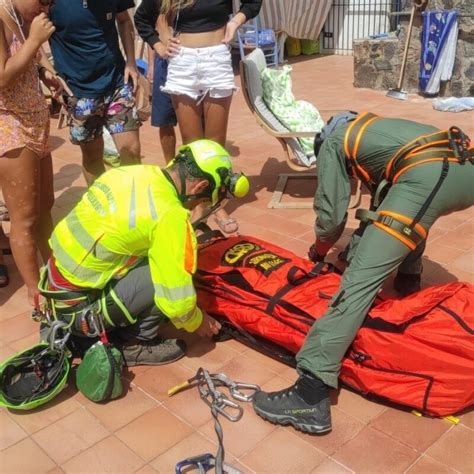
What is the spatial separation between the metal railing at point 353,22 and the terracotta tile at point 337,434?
10.3m

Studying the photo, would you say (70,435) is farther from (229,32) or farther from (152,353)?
(229,32)

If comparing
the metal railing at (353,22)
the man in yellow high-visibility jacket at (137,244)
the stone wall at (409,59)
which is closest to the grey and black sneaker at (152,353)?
the man in yellow high-visibility jacket at (137,244)

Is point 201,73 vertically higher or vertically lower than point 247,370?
higher

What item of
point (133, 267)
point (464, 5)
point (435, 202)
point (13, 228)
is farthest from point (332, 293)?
point (464, 5)

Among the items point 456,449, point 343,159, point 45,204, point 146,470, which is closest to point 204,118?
point 45,204

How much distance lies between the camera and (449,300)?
2504 millimetres

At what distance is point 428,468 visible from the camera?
2.20 meters

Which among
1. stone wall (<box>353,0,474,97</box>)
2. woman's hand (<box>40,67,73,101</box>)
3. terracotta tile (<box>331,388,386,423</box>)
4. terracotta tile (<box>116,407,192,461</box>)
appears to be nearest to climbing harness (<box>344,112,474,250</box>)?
terracotta tile (<box>331,388,386,423</box>)

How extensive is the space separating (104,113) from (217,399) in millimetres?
2195

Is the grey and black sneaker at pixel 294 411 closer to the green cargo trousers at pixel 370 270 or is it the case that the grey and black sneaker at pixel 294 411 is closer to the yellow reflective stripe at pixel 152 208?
the green cargo trousers at pixel 370 270

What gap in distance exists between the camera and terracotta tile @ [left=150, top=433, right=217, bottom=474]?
227 cm

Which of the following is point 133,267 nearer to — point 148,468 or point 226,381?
point 226,381

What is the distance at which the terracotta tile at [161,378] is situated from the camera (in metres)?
2.71

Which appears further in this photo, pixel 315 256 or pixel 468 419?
pixel 315 256
